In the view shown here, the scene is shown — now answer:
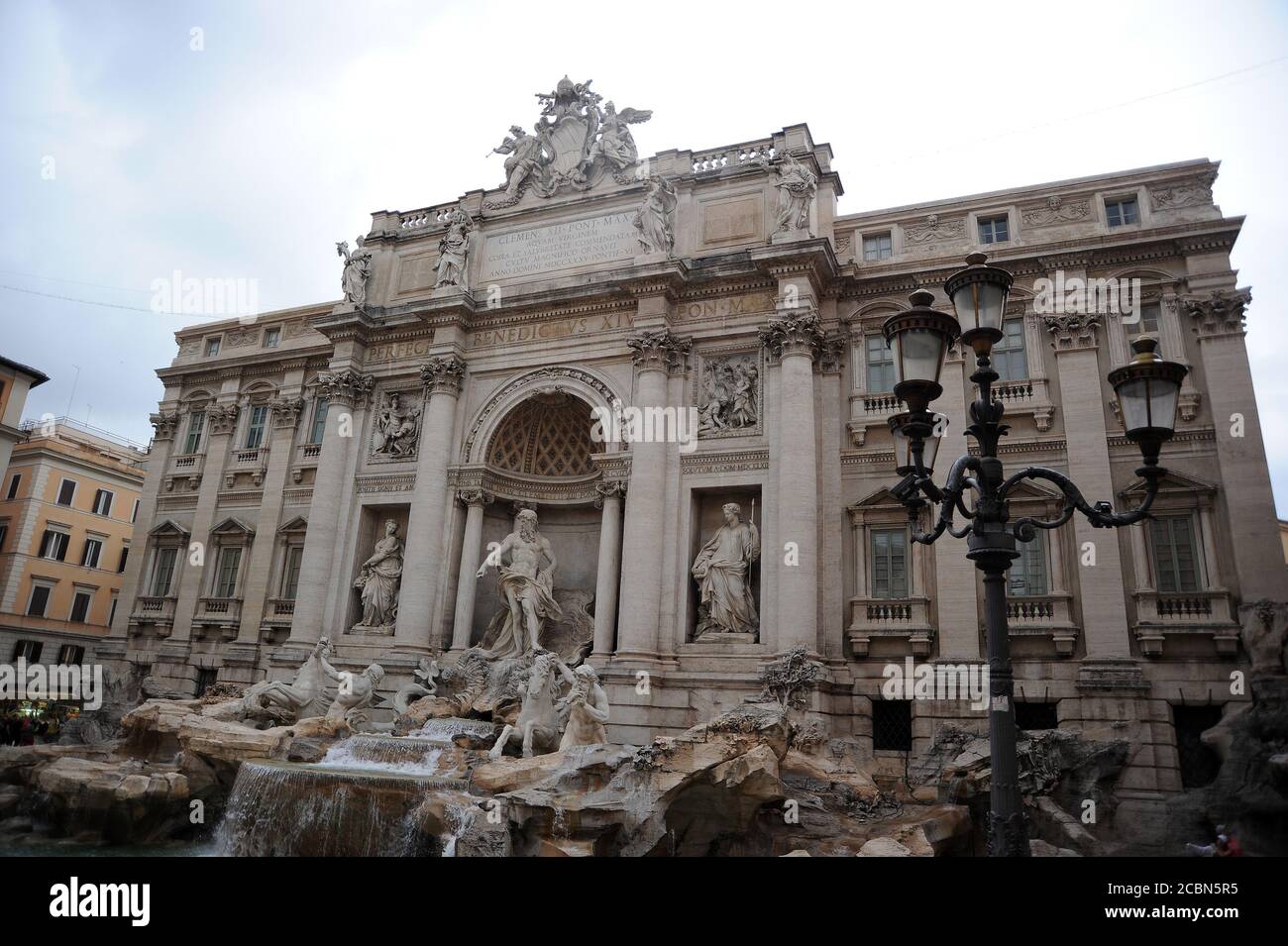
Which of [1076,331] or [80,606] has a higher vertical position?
[1076,331]

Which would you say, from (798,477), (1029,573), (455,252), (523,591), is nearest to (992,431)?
(798,477)

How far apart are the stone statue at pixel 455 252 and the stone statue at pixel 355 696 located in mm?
10620

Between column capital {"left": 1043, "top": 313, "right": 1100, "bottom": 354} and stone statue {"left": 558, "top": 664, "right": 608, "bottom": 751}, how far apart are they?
12.1 metres

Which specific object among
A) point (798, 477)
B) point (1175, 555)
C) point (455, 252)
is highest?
point (455, 252)

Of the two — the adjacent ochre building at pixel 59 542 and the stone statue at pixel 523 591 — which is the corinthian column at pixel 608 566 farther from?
the adjacent ochre building at pixel 59 542

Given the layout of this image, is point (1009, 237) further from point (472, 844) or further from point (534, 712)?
point (472, 844)

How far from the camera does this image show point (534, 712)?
51.6ft

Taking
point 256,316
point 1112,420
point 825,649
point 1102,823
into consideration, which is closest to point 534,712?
point 825,649

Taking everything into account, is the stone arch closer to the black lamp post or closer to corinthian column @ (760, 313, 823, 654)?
corinthian column @ (760, 313, 823, 654)

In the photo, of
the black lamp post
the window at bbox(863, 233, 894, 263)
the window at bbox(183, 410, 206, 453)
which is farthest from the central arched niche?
the black lamp post

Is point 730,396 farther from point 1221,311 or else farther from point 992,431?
point 992,431

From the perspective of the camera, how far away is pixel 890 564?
18.5 metres

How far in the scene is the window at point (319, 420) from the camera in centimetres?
2580

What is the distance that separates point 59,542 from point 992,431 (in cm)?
4182
